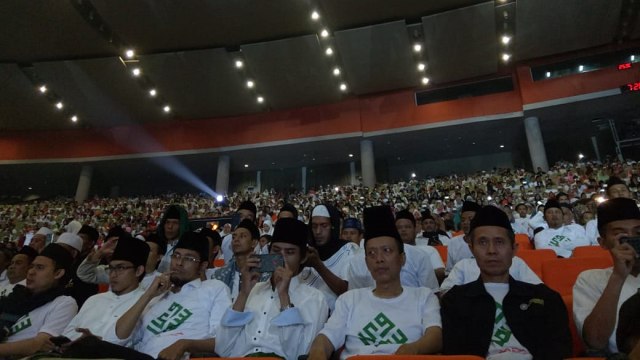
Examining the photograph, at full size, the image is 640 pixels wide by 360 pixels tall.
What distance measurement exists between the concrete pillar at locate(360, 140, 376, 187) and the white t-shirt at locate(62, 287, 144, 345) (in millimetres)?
13781

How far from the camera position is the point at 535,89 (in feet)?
48.2

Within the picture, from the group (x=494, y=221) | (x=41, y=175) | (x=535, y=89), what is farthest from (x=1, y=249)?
(x=41, y=175)

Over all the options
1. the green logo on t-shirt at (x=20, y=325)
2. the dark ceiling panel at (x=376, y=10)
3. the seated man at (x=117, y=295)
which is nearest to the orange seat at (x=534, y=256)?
the seated man at (x=117, y=295)

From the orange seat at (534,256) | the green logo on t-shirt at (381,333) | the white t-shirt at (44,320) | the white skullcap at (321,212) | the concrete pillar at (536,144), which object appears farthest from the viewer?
the concrete pillar at (536,144)

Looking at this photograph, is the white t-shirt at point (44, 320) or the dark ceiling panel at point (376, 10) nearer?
the white t-shirt at point (44, 320)

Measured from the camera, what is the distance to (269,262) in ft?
7.41

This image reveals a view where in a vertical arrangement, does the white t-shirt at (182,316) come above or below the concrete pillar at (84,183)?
below

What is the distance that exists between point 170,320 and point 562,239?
4.91 metres

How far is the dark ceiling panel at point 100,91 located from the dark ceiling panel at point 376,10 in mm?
8828

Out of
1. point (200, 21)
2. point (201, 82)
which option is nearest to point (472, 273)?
point (200, 21)

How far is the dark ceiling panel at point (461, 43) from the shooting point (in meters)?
12.9

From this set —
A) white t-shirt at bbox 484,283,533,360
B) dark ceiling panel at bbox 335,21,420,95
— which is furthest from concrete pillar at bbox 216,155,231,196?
white t-shirt at bbox 484,283,533,360

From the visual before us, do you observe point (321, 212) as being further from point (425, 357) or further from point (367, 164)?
point (367, 164)

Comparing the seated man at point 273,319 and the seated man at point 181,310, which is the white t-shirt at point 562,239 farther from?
the seated man at point 181,310
